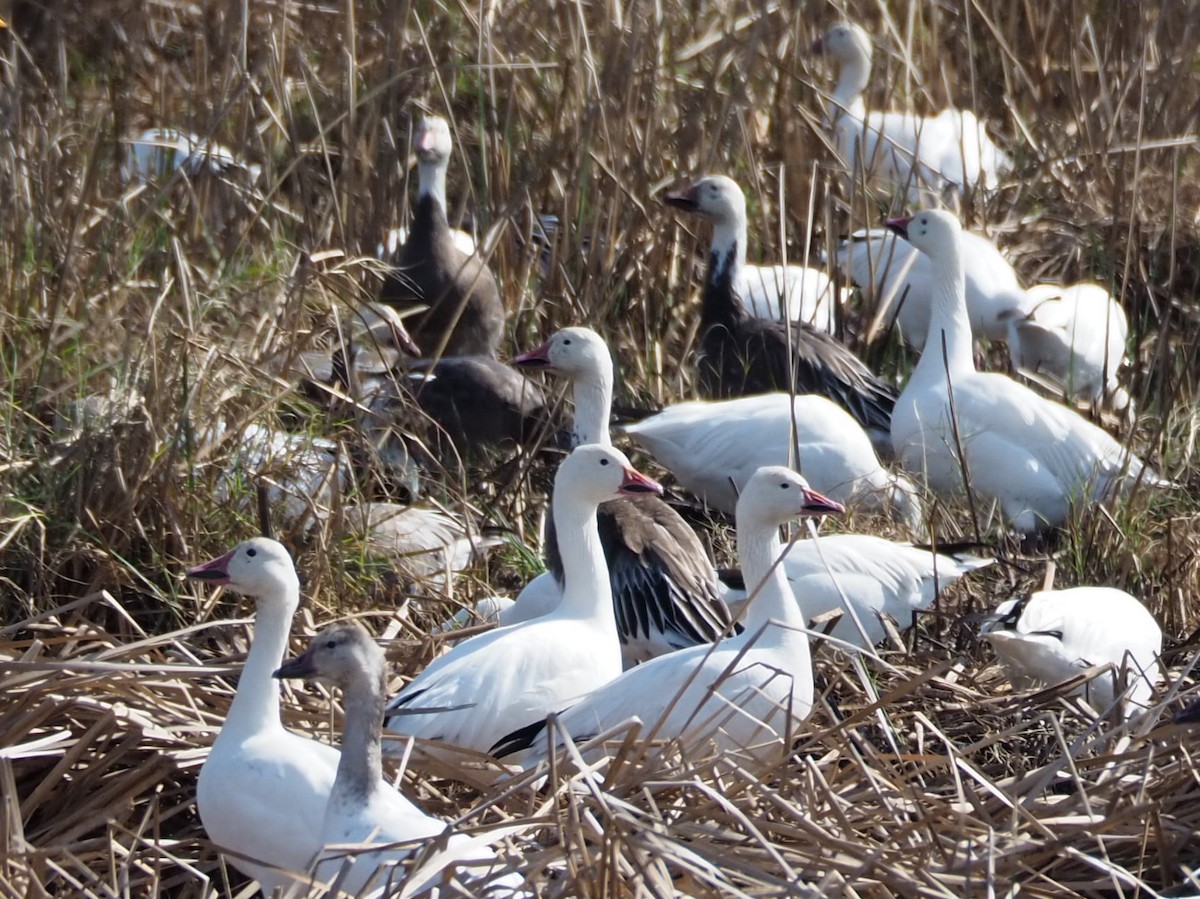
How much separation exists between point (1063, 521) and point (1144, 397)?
2.33 feet

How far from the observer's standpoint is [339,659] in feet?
10.6

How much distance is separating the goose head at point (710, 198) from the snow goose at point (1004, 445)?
34.2 inches

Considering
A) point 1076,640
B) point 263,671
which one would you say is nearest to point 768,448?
point 1076,640

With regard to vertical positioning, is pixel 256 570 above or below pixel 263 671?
above

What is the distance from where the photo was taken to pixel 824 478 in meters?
5.46

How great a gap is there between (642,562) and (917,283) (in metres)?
2.41

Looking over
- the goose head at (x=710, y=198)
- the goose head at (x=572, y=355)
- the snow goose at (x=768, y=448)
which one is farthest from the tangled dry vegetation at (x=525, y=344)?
the snow goose at (x=768, y=448)

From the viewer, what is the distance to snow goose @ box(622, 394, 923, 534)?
17.9 feet

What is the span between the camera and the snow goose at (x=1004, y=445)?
5531 millimetres

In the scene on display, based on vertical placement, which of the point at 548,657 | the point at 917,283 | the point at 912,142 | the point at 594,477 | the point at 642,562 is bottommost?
the point at 642,562

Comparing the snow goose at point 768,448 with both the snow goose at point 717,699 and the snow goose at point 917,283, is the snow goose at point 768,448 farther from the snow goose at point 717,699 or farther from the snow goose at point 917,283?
the snow goose at point 717,699

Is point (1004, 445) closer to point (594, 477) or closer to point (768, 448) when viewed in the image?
point (768, 448)

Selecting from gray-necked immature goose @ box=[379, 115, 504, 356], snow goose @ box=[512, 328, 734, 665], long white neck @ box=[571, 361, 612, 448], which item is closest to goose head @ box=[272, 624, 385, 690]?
snow goose @ box=[512, 328, 734, 665]

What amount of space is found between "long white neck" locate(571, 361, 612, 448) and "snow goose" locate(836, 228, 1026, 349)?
1.45 m
